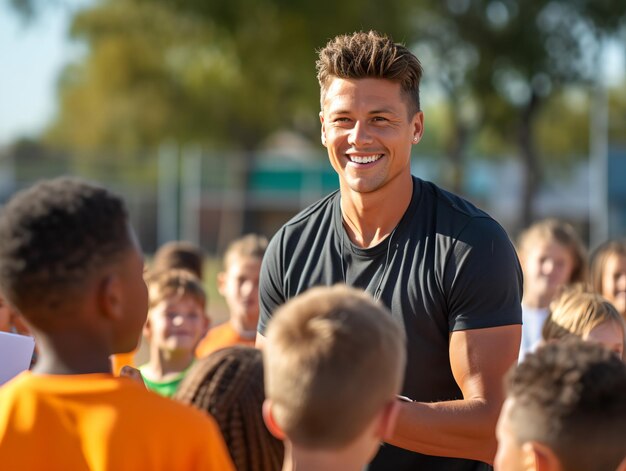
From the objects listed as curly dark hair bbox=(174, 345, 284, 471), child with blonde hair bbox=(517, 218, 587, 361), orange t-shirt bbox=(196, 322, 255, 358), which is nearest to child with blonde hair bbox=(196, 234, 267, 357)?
orange t-shirt bbox=(196, 322, 255, 358)

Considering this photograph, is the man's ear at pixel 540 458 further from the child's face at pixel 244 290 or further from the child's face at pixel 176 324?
the child's face at pixel 244 290

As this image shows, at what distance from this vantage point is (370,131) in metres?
3.99

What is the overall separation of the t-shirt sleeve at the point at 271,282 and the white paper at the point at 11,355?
107 centimetres

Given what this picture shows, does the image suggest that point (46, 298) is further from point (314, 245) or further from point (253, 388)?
point (314, 245)

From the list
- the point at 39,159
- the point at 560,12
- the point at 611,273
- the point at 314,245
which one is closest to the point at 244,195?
the point at 39,159

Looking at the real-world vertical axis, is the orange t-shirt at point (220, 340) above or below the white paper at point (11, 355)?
below

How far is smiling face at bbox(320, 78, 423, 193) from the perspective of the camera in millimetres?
3980

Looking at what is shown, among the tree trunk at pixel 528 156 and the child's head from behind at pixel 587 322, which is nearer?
the child's head from behind at pixel 587 322

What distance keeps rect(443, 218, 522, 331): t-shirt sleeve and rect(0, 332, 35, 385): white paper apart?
4.88ft

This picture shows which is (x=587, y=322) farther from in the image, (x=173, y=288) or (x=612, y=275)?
(x=173, y=288)

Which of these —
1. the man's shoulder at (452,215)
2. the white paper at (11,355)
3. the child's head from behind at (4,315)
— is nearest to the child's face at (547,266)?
the man's shoulder at (452,215)

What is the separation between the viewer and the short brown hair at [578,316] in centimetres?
470

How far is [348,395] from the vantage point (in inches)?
96.0

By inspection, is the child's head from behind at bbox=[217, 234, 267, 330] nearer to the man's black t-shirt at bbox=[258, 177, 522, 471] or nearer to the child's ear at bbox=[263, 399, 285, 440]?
the man's black t-shirt at bbox=[258, 177, 522, 471]
